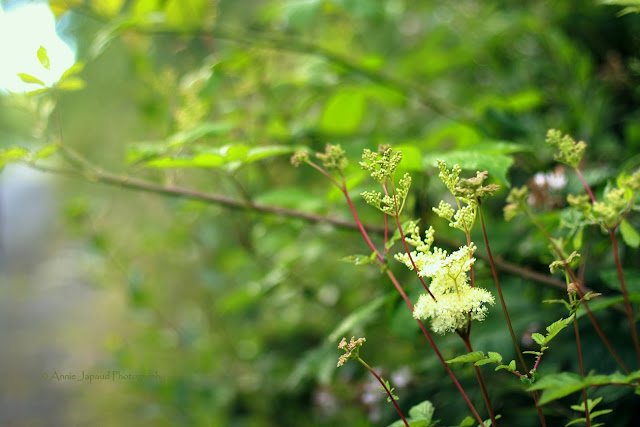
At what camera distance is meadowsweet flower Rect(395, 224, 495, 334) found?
1.37 feet

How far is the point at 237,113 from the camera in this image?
143 centimetres

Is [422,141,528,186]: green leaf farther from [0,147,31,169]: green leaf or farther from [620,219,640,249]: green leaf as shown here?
[0,147,31,169]: green leaf

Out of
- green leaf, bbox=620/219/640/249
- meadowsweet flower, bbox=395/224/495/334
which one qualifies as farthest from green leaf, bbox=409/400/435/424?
green leaf, bbox=620/219/640/249

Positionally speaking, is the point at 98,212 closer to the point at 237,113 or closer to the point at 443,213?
the point at 237,113

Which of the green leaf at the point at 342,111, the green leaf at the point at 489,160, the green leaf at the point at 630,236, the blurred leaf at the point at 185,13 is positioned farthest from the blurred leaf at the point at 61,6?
the green leaf at the point at 630,236

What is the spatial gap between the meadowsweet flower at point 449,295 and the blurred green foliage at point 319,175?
0.61 ft

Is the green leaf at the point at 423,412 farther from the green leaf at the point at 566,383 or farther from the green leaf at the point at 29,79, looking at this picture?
the green leaf at the point at 29,79

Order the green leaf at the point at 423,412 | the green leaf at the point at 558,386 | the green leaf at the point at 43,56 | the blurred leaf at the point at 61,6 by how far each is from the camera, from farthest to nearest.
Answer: the blurred leaf at the point at 61,6, the green leaf at the point at 43,56, the green leaf at the point at 423,412, the green leaf at the point at 558,386

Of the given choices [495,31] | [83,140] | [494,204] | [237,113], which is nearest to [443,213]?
[494,204]

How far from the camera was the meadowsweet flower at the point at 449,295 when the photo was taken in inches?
16.5

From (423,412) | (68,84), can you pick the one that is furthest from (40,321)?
(423,412)

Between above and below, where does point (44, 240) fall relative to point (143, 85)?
above

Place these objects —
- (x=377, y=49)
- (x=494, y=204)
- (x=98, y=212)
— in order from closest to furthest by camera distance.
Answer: (x=494, y=204)
(x=98, y=212)
(x=377, y=49)

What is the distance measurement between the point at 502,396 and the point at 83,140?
3.56 m
